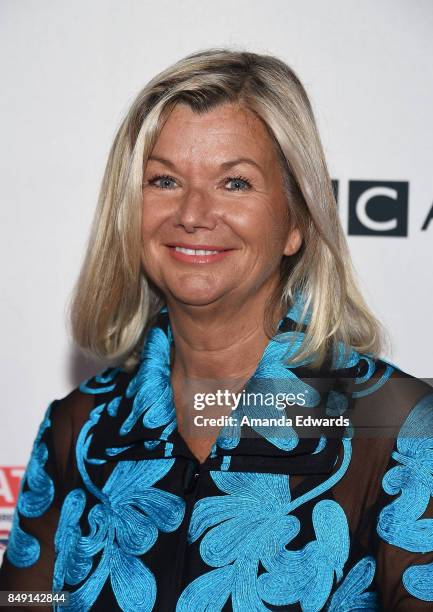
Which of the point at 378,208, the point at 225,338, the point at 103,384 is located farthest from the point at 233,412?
the point at 378,208

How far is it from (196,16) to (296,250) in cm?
76

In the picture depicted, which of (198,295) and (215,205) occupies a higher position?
(215,205)

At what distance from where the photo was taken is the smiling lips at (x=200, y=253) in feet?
4.85

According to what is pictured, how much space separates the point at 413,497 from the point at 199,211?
1.96ft

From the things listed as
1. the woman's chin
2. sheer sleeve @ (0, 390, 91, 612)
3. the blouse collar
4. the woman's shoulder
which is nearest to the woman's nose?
the woman's chin

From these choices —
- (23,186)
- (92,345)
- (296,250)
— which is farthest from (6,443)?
(296,250)

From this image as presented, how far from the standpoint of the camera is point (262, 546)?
1360 mm

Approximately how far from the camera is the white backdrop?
6.47ft

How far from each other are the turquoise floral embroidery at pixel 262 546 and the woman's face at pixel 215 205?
349mm

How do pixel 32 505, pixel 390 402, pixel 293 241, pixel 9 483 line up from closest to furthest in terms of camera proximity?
pixel 390 402, pixel 293 241, pixel 32 505, pixel 9 483

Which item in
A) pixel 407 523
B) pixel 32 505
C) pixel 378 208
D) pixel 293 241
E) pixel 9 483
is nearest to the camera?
pixel 407 523

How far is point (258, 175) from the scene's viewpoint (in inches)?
57.6

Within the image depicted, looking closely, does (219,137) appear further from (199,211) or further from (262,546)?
(262,546)

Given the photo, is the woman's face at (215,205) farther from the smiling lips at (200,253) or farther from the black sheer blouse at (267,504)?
the black sheer blouse at (267,504)
